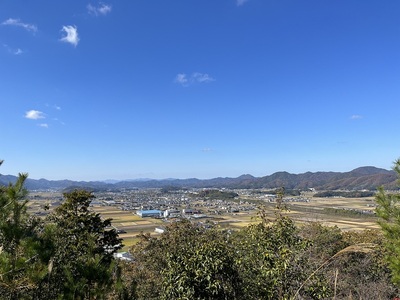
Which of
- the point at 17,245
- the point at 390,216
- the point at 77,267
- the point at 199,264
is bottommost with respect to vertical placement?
the point at 199,264

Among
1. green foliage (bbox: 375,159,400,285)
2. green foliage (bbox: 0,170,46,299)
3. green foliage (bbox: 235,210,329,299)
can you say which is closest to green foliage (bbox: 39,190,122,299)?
green foliage (bbox: 0,170,46,299)

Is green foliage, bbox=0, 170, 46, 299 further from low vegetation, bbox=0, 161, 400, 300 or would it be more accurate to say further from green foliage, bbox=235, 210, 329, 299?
green foliage, bbox=235, 210, 329, 299

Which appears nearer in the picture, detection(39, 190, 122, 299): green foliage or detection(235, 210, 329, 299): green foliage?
detection(39, 190, 122, 299): green foliage

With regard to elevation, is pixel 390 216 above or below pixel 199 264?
above

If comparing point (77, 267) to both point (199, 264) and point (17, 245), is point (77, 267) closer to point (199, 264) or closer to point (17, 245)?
point (17, 245)

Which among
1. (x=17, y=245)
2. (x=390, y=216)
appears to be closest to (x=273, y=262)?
(x=17, y=245)

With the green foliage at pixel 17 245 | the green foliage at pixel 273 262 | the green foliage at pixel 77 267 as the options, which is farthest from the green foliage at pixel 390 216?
the green foliage at pixel 17 245

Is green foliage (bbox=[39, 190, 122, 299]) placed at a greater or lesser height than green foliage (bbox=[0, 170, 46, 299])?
lesser

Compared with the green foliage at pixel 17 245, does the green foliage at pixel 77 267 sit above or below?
below

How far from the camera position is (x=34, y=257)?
3.68m

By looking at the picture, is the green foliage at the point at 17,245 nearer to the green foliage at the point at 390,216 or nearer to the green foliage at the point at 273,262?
the green foliage at the point at 273,262

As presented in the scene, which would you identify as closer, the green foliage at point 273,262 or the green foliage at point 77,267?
the green foliage at point 77,267

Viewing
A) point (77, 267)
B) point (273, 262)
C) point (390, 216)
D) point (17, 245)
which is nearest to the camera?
point (17, 245)

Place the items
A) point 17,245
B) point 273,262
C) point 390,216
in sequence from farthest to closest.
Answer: point 390,216, point 273,262, point 17,245
